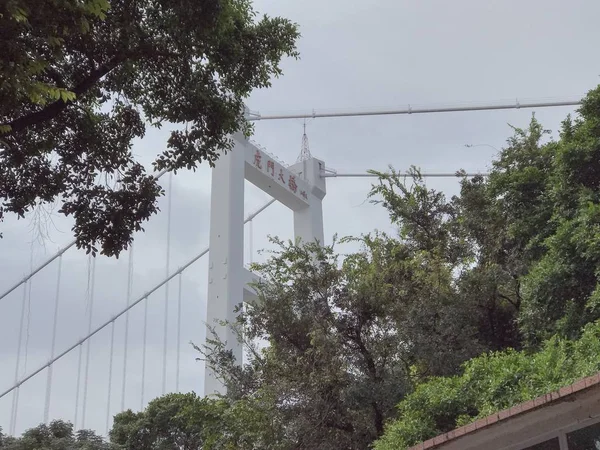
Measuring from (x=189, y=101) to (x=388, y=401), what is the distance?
15.5 ft

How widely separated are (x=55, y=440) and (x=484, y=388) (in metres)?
8.87

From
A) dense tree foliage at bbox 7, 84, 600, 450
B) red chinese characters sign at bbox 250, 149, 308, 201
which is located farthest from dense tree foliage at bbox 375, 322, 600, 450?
red chinese characters sign at bbox 250, 149, 308, 201

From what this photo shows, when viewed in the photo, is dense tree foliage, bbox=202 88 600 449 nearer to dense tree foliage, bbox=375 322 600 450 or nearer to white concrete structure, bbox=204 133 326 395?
dense tree foliage, bbox=375 322 600 450

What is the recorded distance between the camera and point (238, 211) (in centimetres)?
1595

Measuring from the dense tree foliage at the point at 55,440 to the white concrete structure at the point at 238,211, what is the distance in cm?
272

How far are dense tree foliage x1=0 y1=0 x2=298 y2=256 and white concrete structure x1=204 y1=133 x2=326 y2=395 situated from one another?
6.19m

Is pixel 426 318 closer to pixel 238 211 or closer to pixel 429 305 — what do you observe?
pixel 429 305

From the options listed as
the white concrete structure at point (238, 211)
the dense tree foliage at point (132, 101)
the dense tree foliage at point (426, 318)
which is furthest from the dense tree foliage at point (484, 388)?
the white concrete structure at point (238, 211)

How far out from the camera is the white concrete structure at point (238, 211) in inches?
575

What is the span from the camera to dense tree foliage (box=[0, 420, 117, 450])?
45.6 ft

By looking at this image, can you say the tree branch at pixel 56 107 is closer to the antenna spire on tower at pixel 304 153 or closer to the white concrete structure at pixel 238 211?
the white concrete structure at pixel 238 211

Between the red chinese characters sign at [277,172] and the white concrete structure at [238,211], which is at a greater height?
the red chinese characters sign at [277,172]

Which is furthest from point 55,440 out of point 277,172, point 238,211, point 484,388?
point 484,388

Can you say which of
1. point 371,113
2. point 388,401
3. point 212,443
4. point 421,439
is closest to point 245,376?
point 212,443
